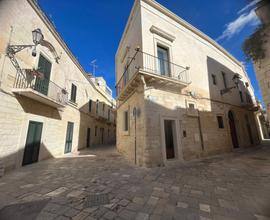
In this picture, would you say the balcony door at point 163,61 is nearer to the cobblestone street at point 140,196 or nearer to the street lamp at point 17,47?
the cobblestone street at point 140,196

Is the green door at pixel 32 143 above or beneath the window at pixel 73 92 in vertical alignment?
beneath

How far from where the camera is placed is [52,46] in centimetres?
782

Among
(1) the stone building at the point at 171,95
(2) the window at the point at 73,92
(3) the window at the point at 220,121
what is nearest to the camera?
(1) the stone building at the point at 171,95

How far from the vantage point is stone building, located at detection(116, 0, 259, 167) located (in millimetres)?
5789

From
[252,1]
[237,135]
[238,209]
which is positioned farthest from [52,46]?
[237,135]

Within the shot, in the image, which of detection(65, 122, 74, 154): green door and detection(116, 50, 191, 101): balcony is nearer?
detection(116, 50, 191, 101): balcony

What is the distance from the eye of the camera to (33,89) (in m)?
5.97

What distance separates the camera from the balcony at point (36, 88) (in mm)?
5477

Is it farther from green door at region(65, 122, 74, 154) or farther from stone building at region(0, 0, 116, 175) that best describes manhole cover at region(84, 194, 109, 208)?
green door at region(65, 122, 74, 154)

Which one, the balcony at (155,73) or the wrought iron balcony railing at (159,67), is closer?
the balcony at (155,73)

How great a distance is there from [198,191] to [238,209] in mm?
873

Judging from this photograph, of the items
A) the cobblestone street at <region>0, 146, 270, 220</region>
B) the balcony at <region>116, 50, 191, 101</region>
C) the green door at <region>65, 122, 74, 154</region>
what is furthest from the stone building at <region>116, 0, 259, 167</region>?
the green door at <region>65, 122, 74, 154</region>

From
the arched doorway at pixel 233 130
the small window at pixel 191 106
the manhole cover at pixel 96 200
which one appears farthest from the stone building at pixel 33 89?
the arched doorway at pixel 233 130

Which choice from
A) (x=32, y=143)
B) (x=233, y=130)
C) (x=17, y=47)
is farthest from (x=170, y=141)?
(x=17, y=47)
